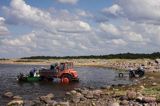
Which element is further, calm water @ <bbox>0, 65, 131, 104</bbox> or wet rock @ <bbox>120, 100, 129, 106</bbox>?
calm water @ <bbox>0, 65, 131, 104</bbox>

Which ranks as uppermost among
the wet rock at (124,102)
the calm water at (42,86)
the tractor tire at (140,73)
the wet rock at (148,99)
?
the tractor tire at (140,73)

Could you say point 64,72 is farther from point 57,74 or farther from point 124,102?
point 124,102

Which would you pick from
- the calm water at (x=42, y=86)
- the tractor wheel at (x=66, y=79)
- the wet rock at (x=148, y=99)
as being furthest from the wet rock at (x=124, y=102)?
the tractor wheel at (x=66, y=79)

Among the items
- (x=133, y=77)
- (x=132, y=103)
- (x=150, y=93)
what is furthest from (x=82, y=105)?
(x=133, y=77)

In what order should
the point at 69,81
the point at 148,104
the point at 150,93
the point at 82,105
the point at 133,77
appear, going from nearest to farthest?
1. the point at 148,104
2. the point at 82,105
3. the point at 150,93
4. the point at 69,81
5. the point at 133,77

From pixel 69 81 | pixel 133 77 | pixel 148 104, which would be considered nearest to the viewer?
pixel 148 104

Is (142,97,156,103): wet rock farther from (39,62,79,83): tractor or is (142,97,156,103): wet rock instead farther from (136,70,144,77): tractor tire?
(136,70,144,77): tractor tire

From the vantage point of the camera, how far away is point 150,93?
3912 centimetres

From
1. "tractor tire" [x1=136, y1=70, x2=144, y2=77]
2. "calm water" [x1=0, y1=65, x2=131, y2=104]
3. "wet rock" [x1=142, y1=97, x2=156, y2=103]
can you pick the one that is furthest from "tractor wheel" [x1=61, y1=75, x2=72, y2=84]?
"wet rock" [x1=142, y1=97, x2=156, y2=103]

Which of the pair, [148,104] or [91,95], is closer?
[148,104]

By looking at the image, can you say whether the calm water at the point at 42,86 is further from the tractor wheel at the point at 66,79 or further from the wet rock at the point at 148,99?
the wet rock at the point at 148,99

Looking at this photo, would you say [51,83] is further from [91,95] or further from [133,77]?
[91,95]

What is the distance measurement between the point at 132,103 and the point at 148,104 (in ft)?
5.41

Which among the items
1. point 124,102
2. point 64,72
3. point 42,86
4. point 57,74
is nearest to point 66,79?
point 64,72
